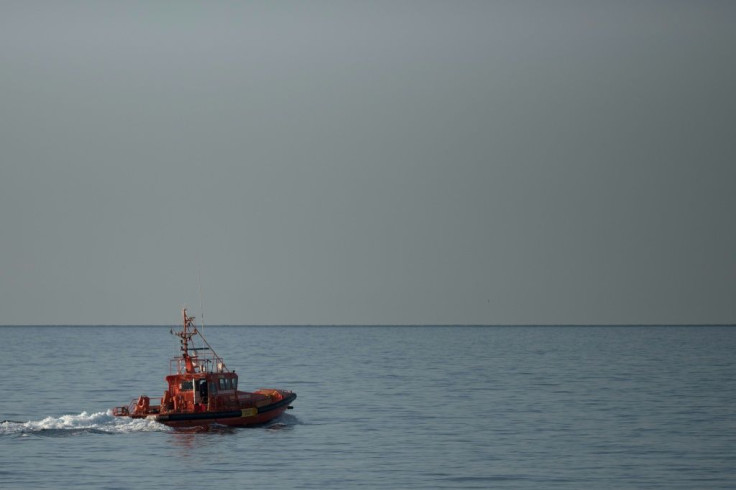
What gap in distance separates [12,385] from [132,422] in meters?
46.6

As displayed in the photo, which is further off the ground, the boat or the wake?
the boat

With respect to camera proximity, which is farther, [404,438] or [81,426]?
[81,426]

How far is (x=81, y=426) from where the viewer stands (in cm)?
8062

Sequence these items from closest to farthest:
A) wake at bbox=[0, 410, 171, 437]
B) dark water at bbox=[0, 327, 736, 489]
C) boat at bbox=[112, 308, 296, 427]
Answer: dark water at bbox=[0, 327, 736, 489] → wake at bbox=[0, 410, 171, 437] → boat at bbox=[112, 308, 296, 427]

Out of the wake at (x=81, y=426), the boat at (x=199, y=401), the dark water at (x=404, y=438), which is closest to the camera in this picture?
the dark water at (x=404, y=438)

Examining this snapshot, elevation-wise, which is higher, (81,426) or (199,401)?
(199,401)

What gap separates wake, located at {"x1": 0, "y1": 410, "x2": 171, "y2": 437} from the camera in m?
78.6

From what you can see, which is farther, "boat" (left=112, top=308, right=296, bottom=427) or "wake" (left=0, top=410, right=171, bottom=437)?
"boat" (left=112, top=308, right=296, bottom=427)

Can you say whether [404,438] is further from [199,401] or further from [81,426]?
[81,426]

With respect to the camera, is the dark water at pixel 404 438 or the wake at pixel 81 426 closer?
the dark water at pixel 404 438

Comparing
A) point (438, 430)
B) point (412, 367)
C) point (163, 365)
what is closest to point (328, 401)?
point (438, 430)

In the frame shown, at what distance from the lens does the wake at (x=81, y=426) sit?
258ft

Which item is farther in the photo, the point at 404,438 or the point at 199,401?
the point at 199,401

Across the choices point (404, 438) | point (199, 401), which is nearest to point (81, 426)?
point (199, 401)
